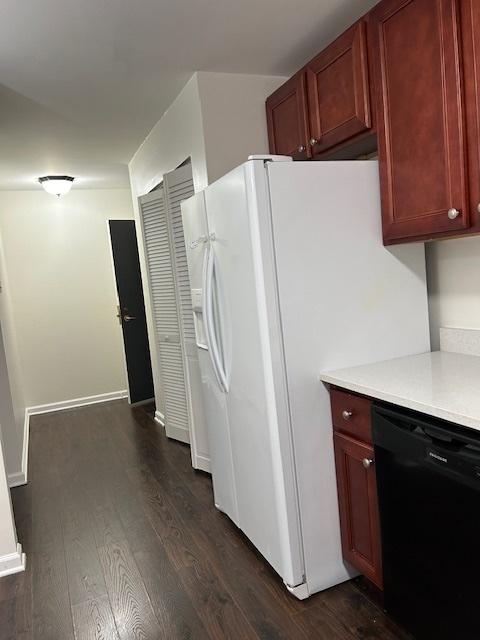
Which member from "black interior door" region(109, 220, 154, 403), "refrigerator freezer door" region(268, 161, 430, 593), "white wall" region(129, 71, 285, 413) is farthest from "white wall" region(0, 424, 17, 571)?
"black interior door" region(109, 220, 154, 403)

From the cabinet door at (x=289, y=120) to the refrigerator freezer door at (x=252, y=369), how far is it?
2.11ft

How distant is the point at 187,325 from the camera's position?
3193 millimetres

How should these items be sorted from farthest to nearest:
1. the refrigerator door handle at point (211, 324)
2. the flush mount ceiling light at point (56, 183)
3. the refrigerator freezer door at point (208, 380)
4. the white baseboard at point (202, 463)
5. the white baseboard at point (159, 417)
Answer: the flush mount ceiling light at point (56, 183), the white baseboard at point (159, 417), the white baseboard at point (202, 463), the refrigerator freezer door at point (208, 380), the refrigerator door handle at point (211, 324)

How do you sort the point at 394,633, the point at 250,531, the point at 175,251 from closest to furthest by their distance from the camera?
the point at 394,633, the point at 250,531, the point at 175,251

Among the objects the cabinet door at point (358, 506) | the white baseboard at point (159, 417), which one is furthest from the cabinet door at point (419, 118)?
the white baseboard at point (159, 417)

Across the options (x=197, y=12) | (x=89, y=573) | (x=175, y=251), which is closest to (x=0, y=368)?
(x=175, y=251)

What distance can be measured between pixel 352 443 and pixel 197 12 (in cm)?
185

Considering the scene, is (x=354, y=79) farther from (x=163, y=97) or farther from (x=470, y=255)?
(x=163, y=97)

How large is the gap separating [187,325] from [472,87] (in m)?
2.18

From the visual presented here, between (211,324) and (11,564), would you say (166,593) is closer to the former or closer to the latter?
(11,564)

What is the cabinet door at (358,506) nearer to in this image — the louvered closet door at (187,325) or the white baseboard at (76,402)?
the louvered closet door at (187,325)

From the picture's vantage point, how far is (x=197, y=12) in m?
1.95

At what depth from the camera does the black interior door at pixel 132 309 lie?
5.02 meters

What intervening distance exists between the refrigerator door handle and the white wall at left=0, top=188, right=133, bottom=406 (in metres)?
3.54
